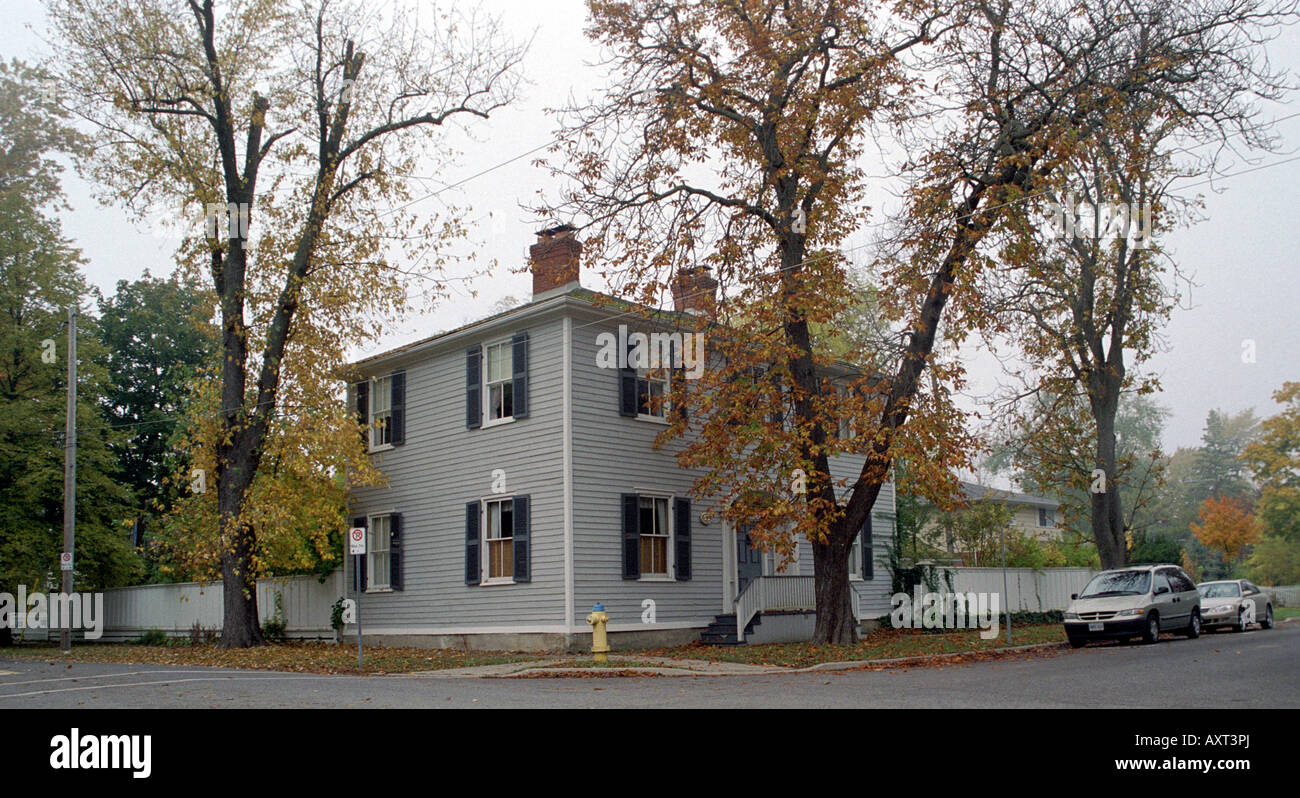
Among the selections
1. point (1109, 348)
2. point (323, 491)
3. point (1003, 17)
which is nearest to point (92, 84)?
point (323, 491)

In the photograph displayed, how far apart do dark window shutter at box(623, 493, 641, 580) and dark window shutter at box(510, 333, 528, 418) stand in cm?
294

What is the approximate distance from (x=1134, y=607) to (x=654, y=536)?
32.9ft

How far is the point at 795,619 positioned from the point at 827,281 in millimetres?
8544

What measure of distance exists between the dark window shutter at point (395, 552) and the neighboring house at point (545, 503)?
42 mm

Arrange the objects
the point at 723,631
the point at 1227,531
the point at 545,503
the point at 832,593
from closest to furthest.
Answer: the point at 832,593 → the point at 545,503 → the point at 723,631 → the point at 1227,531

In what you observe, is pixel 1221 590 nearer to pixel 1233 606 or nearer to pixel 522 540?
pixel 1233 606

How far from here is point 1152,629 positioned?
21.9 metres

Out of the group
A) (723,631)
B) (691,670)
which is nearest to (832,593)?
(723,631)

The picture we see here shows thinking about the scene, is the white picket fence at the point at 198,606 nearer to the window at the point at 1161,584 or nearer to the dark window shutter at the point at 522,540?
the dark window shutter at the point at 522,540

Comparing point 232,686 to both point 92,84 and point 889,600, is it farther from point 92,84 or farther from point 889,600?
point 889,600

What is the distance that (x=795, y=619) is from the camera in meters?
24.4

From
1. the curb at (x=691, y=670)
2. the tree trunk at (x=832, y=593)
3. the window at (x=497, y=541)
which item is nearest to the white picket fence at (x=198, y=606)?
the window at (x=497, y=541)

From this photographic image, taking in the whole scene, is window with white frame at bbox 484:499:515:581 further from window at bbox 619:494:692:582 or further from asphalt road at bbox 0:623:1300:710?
asphalt road at bbox 0:623:1300:710

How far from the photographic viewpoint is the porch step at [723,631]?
23188 millimetres
